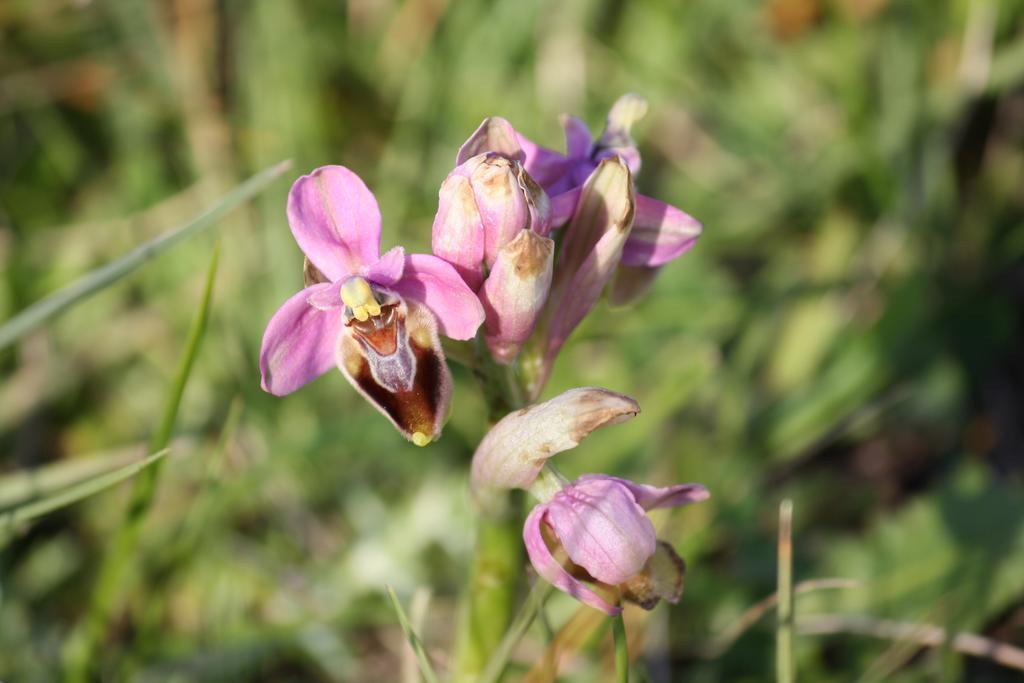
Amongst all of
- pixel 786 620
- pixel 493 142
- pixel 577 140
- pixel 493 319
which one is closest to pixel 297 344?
pixel 493 319

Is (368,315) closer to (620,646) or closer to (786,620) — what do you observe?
(620,646)

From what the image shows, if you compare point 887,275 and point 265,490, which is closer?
point 265,490

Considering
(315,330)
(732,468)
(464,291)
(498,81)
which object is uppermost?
(464,291)

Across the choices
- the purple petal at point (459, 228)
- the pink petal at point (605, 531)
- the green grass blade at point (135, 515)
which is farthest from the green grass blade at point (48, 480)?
the pink petal at point (605, 531)

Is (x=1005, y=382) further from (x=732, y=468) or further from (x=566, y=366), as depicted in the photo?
(x=566, y=366)

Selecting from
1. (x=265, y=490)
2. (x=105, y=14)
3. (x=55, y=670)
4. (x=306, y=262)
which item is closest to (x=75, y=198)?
(x=105, y=14)

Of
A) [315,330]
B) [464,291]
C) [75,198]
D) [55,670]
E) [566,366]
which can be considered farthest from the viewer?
[75,198]

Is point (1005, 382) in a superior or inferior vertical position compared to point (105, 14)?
inferior

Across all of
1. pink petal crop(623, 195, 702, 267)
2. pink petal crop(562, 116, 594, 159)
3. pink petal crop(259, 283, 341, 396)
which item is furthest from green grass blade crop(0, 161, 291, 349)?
pink petal crop(623, 195, 702, 267)
